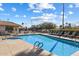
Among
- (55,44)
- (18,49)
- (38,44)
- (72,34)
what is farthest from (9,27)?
(72,34)

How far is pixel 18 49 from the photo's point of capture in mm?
5859

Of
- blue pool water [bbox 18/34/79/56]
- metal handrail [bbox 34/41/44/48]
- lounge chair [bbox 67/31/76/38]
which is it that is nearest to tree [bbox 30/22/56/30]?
blue pool water [bbox 18/34/79/56]

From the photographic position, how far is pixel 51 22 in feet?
19.5

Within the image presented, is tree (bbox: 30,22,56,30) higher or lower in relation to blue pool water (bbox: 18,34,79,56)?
higher

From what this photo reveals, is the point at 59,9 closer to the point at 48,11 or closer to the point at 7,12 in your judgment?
the point at 48,11

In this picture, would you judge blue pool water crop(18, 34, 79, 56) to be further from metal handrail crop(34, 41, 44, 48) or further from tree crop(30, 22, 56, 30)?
tree crop(30, 22, 56, 30)

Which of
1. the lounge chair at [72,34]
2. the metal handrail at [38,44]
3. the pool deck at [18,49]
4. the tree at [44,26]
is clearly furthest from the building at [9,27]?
the lounge chair at [72,34]

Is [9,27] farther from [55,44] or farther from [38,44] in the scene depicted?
[55,44]

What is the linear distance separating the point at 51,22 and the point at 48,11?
35 cm

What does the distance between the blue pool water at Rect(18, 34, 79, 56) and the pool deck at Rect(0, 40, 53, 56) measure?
184 mm

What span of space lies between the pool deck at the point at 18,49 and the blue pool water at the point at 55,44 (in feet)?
0.60

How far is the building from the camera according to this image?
595 cm

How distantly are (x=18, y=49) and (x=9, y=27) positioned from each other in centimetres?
77

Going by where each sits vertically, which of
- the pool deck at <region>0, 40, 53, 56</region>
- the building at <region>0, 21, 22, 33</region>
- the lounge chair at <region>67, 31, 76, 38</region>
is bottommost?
the pool deck at <region>0, 40, 53, 56</region>
